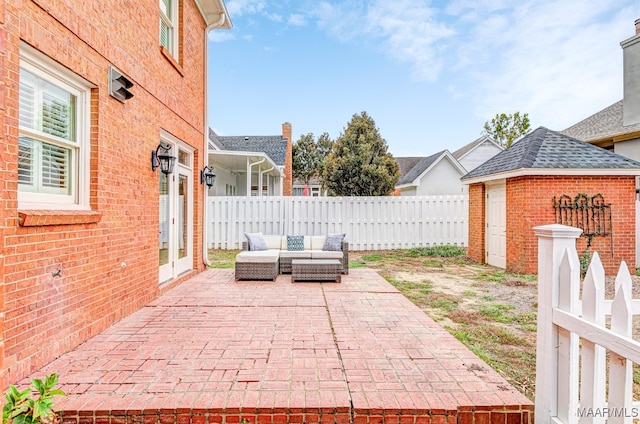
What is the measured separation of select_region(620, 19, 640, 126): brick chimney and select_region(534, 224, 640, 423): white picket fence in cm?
1297

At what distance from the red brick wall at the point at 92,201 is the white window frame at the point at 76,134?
7cm

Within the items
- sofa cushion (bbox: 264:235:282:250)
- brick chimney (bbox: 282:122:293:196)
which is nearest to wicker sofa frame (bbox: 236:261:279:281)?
sofa cushion (bbox: 264:235:282:250)

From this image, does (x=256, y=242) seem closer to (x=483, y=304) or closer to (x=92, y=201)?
(x=92, y=201)

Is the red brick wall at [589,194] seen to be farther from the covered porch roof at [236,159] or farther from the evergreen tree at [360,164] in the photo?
the covered porch roof at [236,159]

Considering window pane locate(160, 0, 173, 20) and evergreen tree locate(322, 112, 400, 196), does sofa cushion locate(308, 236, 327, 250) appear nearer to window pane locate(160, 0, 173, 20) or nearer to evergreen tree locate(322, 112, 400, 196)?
evergreen tree locate(322, 112, 400, 196)

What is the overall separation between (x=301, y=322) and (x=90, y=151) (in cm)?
309

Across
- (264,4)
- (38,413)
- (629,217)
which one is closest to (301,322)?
(38,413)

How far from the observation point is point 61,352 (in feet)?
10.3

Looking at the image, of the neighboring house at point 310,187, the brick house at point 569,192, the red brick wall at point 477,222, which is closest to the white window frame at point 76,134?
the brick house at point 569,192

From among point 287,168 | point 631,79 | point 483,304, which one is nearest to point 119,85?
point 483,304

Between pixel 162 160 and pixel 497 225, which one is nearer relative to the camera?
pixel 162 160

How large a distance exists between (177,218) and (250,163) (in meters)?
7.02

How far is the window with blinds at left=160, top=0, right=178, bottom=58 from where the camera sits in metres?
5.64

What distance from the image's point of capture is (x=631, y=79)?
37.3 ft
